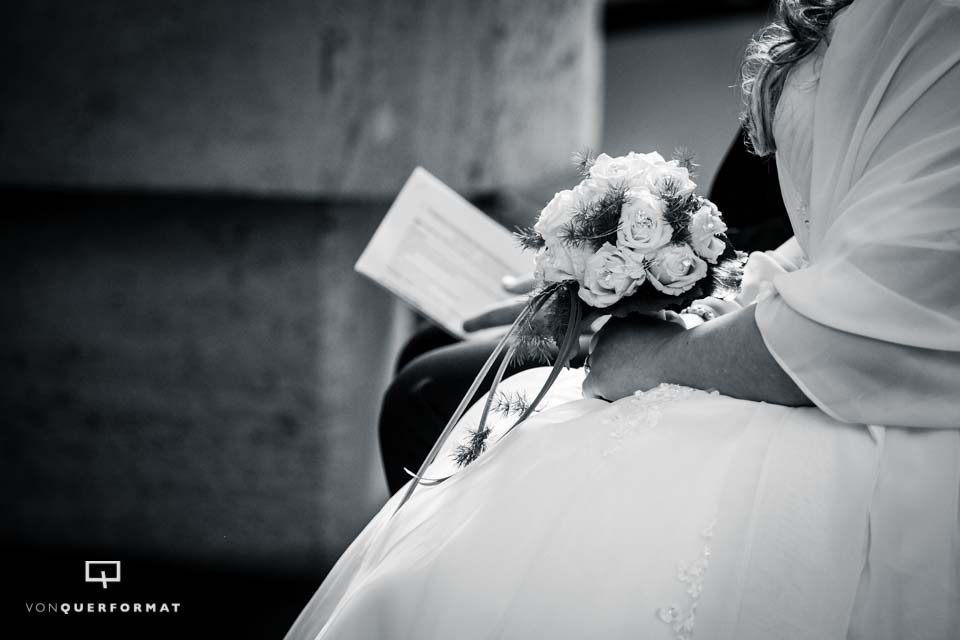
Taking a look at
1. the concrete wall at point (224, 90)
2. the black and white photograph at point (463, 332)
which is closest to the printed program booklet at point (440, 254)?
the black and white photograph at point (463, 332)

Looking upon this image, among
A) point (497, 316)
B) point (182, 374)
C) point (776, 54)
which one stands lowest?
point (182, 374)

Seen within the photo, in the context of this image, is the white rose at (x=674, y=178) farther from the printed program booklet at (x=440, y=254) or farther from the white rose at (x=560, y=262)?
the printed program booklet at (x=440, y=254)

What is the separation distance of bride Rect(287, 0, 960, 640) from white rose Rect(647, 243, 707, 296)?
0.21 feet

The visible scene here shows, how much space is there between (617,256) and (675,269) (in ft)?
0.24

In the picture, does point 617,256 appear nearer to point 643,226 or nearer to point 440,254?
point 643,226

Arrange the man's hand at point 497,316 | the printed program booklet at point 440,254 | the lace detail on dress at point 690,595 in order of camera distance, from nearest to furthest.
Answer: the lace detail on dress at point 690,595
the man's hand at point 497,316
the printed program booklet at point 440,254

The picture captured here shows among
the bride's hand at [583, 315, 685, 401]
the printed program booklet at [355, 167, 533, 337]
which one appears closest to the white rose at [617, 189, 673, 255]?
the bride's hand at [583, 315, 685, 401]

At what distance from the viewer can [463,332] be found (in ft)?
5.71

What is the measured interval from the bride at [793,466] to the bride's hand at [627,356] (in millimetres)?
27

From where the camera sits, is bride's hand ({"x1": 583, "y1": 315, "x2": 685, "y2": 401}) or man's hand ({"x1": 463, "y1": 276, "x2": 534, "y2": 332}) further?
man's hand ({"x1": 463, "y1": 276, "x2": 534, "y2": 332})

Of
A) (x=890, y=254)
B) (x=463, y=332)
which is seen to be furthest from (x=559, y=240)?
(x=463, y=332)

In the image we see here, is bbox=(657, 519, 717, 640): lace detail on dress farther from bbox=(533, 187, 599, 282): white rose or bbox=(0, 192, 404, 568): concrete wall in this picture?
bbox=(0, 192, 404, 568): concrete wall

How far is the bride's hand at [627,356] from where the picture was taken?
1.04 metres

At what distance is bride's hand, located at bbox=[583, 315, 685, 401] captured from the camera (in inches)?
41.1
